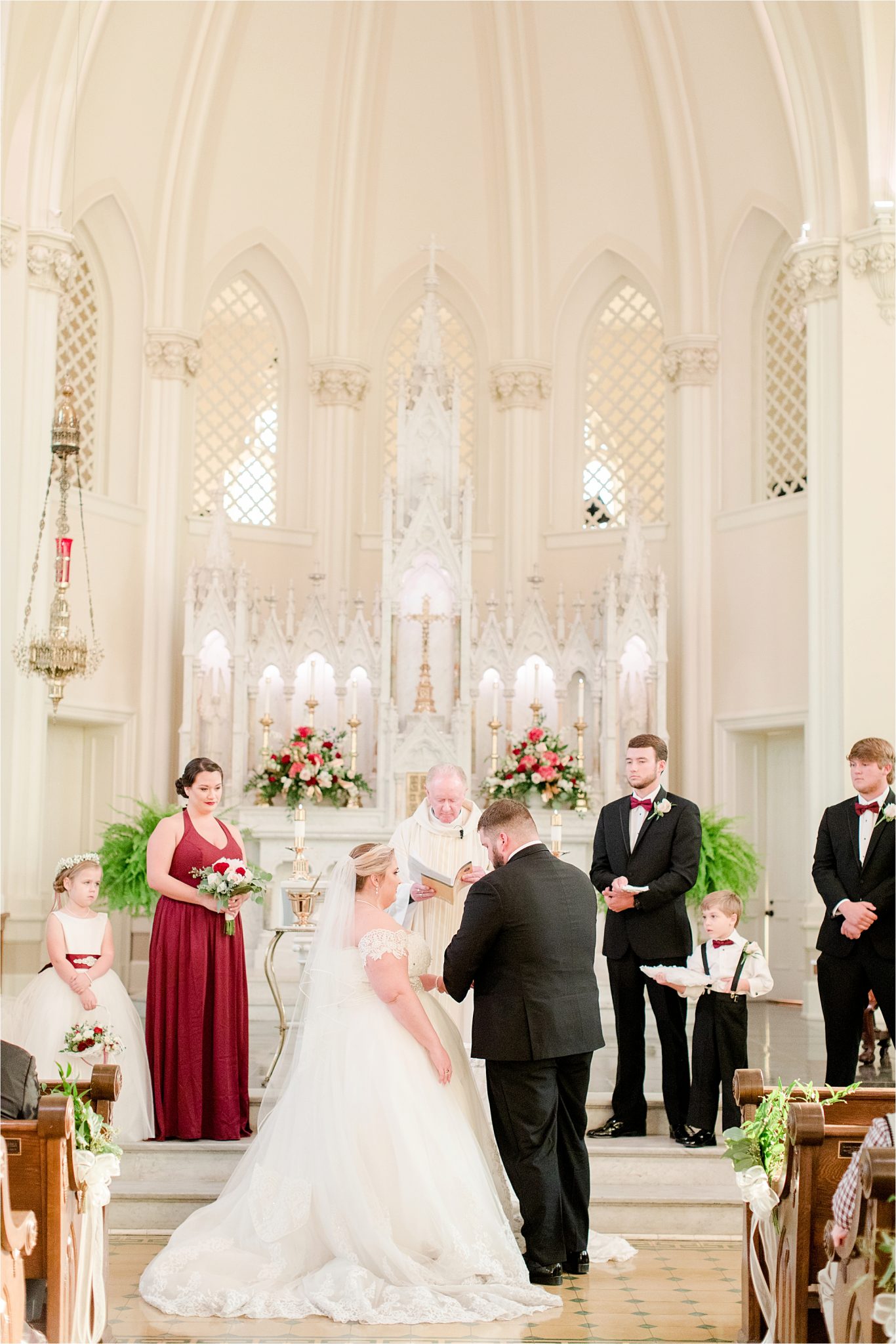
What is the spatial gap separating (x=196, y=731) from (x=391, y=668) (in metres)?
1.89

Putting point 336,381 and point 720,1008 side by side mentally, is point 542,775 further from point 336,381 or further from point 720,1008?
→ point 720,1008

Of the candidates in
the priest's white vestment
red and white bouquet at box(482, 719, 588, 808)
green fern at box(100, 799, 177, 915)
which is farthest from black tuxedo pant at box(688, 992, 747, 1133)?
red and white bouquet at box(482, 719, 588, 808)

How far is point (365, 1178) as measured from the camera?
17.1ft

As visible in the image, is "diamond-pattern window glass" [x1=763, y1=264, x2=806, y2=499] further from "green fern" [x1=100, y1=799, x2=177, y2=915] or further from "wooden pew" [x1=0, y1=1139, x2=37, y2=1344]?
"wooden pew" [x1=0, y1=1139, x2=37, y2=1344]

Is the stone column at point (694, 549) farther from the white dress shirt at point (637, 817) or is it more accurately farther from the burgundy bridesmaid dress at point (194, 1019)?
the burgundy bridesmaid dress at point (194, 1019)

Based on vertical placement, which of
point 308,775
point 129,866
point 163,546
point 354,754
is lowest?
point 129,866

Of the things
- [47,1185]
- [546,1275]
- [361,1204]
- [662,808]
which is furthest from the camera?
[662,808]

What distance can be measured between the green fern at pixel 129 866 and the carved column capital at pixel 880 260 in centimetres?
688

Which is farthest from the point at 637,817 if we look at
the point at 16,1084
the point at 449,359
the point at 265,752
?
the point at 449,359

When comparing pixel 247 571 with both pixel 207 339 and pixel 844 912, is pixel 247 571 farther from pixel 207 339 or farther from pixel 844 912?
pixel 844 912

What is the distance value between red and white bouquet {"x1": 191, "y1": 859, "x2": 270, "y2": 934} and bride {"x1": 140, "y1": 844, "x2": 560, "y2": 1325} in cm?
104

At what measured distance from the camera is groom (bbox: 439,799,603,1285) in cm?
533

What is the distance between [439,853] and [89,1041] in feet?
6.16

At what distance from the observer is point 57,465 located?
12320 mm
